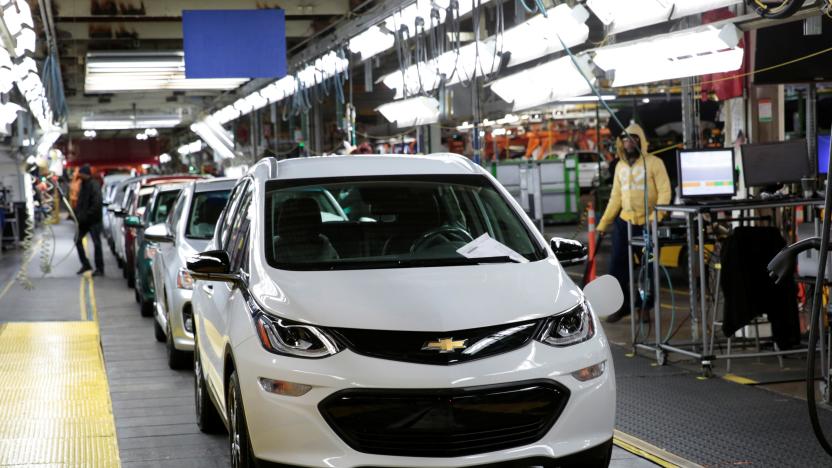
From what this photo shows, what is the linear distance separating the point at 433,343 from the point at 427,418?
0.97ft

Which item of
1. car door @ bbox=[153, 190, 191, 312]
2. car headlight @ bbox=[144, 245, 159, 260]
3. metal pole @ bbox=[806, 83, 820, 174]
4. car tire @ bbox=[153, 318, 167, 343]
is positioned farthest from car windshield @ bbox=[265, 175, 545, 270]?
car headlight @ bbox=[144, 245, 159, 260]

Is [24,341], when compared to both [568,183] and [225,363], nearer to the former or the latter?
[225,363]

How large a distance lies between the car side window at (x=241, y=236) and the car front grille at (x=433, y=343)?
101 centimetres

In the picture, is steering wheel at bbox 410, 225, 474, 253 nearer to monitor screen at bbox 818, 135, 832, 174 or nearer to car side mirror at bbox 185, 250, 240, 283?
car side mirror at bbox 185, 250, 240, 283

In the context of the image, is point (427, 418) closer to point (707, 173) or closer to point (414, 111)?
point (707, 173)

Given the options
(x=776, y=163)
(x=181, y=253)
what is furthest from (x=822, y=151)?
(x=181, y=253)

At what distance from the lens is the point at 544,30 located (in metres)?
9.62

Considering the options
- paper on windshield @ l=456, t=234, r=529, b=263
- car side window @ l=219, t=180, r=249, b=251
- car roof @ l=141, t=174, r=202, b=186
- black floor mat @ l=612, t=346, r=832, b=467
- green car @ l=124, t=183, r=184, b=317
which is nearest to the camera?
paper on windshield @ l=456, t=234, r=529, b=263

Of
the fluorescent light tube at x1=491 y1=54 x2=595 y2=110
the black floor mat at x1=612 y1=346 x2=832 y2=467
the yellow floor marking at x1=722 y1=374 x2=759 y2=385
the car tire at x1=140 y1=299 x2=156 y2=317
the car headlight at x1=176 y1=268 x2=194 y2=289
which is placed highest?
the fluorescent light tube at x1=491 y1=54 x2=595 y2=110

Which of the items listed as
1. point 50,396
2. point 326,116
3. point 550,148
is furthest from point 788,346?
point 326,116

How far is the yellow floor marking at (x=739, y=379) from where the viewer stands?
785cm

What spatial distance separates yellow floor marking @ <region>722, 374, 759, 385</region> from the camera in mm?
7848

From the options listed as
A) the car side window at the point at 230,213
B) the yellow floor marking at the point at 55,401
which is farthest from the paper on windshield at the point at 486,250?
the yellow floor marking at the point at 55,401

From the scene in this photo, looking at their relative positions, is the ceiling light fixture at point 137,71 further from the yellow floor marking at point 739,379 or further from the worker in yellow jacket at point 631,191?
the yellow floor marking at point 739,379
